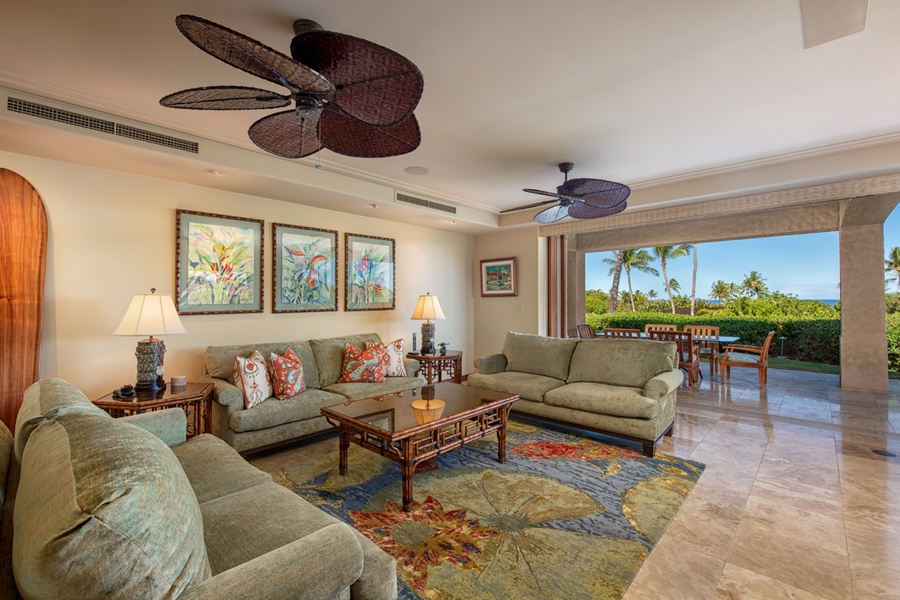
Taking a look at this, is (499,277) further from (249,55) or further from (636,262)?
(636,262)

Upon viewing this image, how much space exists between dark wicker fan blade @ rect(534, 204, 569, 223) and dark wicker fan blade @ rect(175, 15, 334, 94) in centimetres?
273

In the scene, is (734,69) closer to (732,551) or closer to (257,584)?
(732,551)

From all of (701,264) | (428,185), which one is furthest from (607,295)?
(428,185)

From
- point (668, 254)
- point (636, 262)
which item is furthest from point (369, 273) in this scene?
point (668, 254)

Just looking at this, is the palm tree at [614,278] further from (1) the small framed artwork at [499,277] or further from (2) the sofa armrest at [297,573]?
(2) the sofa armrest at [297,573]

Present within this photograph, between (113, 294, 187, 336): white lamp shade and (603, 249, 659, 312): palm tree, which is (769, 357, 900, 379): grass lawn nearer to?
(603, 249, 659, 312): palm tree

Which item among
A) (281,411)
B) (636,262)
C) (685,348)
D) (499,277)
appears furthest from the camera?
(636,262)

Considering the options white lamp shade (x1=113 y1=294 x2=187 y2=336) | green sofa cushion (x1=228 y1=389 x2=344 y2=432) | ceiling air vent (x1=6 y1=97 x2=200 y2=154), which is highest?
ceiling air vent (x1=6 y1=97 x2=200 y2=154)

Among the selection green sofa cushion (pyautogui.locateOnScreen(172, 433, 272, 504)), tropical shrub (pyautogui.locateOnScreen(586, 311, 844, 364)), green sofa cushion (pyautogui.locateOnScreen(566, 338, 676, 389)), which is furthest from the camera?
tropical shrub (pyautogui.locateOnScreen(586, 311, 844, 364))

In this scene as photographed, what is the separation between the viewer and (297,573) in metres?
1.09

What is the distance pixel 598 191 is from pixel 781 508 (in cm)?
256

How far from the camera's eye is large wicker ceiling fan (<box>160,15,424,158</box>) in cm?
146

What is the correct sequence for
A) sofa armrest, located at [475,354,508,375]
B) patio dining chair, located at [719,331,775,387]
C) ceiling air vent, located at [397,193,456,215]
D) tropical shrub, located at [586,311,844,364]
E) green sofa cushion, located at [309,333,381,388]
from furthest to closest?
tropical shrub, located at [586,311,844,364]
patio dining chair, located at [719,331,775,387]
ceiling air vent, located at [397,193,456,215]
sofa armrest, located at [475,354,508,375]
green sofa cushion, located at [309,333,381,388]

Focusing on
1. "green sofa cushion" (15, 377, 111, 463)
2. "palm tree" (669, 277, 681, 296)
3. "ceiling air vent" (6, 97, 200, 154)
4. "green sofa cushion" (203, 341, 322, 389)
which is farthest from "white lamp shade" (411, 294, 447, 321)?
"palm tree" (669, 277, 681, 296)
